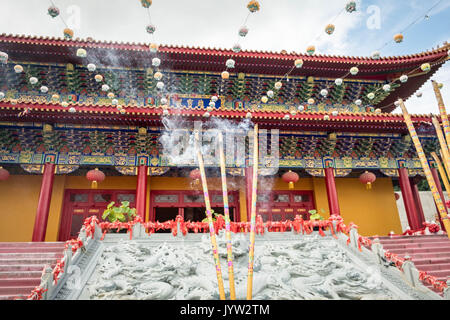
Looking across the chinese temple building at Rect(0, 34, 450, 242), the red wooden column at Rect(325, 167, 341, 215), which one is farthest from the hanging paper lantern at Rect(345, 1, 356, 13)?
the red wooden column at Rect(325, 167, 341, 215)

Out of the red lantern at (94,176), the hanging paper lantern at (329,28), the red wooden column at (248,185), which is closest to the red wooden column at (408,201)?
the red wooden column at (248,185)

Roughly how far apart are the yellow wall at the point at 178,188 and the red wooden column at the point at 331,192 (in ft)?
5.69

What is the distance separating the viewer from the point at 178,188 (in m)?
11.6

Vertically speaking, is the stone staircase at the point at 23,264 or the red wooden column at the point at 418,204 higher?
the red wooden column at the point at 418,204

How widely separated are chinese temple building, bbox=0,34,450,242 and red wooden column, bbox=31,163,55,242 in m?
0.03

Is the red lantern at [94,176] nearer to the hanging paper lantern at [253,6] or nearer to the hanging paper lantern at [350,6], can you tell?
the hanging paper lantern at [253,6]

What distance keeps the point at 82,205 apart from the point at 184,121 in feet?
17.0

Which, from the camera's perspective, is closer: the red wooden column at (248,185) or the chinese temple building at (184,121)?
the chinese temple building at (184,121)

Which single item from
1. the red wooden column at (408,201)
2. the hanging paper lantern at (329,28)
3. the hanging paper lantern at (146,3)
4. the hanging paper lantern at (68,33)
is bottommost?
the red wooden column at (408,201)

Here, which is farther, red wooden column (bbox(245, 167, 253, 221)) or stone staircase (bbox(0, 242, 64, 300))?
red wooden column (bbox(245, 167, 253, 221))

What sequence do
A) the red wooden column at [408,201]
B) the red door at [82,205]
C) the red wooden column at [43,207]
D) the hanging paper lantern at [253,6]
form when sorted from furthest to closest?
the red door at [82,205] < the red wooden column at [408,201] < the red wooden column at [43,207] < the hanging paper lantern at [253,6]

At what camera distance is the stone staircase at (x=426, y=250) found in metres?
6.52

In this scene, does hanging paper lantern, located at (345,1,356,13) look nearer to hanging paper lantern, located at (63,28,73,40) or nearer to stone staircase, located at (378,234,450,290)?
stone staircase, located at (378,234,450,290)

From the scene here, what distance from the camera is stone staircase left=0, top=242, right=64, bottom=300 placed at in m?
5.14
